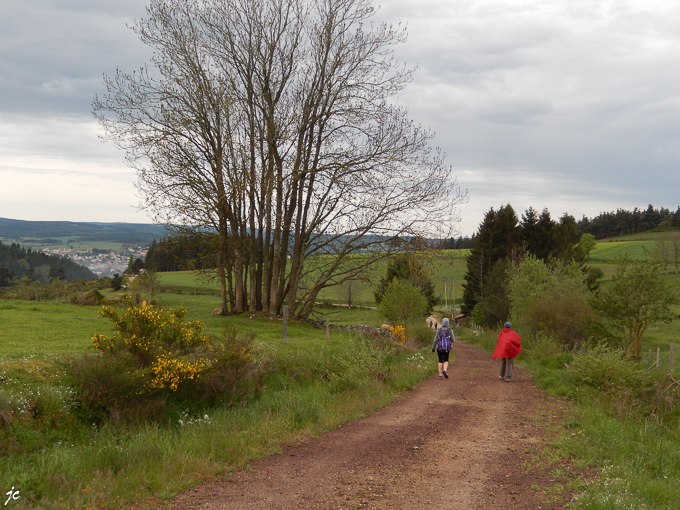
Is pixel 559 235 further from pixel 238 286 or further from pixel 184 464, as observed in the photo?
pixel 184 464

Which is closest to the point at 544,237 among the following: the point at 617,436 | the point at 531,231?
the point at 531,231

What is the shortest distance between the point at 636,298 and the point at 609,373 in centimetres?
1131

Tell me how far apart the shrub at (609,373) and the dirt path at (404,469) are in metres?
2.92

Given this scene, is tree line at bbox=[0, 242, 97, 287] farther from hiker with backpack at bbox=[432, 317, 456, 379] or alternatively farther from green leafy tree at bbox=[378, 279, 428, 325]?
hiker with backpack at bbox=[432, 317, 456, 379]

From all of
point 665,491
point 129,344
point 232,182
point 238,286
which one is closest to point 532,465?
point 665,491

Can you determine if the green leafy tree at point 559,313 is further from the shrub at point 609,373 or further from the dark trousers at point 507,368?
the shrub at point 609,373

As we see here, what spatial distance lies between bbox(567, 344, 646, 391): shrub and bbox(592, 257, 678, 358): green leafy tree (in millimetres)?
→ 9552

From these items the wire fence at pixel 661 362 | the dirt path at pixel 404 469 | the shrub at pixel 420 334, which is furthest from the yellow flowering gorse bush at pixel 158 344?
the shrub at pixel 420 334

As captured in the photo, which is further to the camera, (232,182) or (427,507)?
(232,182)

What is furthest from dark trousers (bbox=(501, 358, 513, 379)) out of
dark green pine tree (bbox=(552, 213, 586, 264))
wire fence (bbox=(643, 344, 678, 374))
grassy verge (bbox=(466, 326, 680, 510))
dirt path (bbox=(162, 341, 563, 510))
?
dark green pine tree (bbox=(552, 213, 586, 264))

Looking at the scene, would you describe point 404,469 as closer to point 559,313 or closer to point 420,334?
point 420,334

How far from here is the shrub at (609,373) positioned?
11727 mm

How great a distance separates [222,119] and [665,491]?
71.8 ft

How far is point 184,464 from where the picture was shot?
6.38 meters
